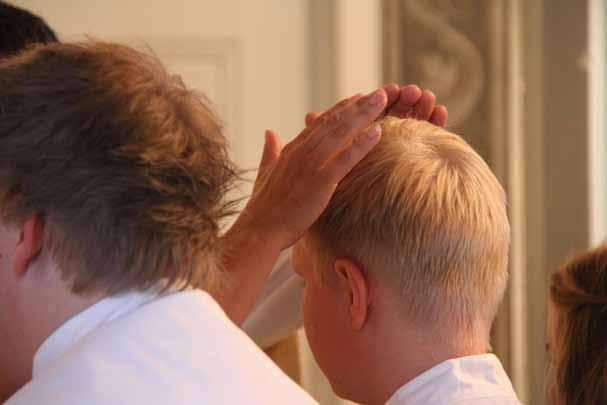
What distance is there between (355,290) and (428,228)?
111 millimetres

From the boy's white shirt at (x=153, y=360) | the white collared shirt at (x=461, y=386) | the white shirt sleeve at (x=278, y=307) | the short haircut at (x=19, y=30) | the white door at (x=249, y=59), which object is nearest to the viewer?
the boy's white shirt at (x=153, y=360)

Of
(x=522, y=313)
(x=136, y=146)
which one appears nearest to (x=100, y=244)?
(x=136, y=146)

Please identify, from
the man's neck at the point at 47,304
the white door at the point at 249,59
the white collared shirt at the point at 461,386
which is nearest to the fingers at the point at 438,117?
the white collared shirt at the point at 461,386

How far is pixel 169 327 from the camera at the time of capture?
824 mm

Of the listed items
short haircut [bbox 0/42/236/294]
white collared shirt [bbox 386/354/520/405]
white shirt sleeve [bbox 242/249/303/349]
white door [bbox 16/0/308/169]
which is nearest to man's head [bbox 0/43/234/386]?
short haircut [bbox 0/42/236/294]

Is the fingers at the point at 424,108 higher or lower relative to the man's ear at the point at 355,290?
higher

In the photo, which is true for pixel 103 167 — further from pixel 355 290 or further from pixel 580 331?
pixel 580 331

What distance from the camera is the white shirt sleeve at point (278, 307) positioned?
4.96 ft

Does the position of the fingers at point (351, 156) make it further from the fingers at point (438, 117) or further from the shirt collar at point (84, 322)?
the shirt collar at point (84, 322)

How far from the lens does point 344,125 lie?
1.13 meters

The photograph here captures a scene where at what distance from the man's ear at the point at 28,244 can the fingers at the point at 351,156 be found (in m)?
0.38

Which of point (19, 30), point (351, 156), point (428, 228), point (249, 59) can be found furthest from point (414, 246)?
point (249, 59)

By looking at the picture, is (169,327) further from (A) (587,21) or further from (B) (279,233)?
(A) (587,21)

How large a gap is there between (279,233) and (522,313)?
2.45m
